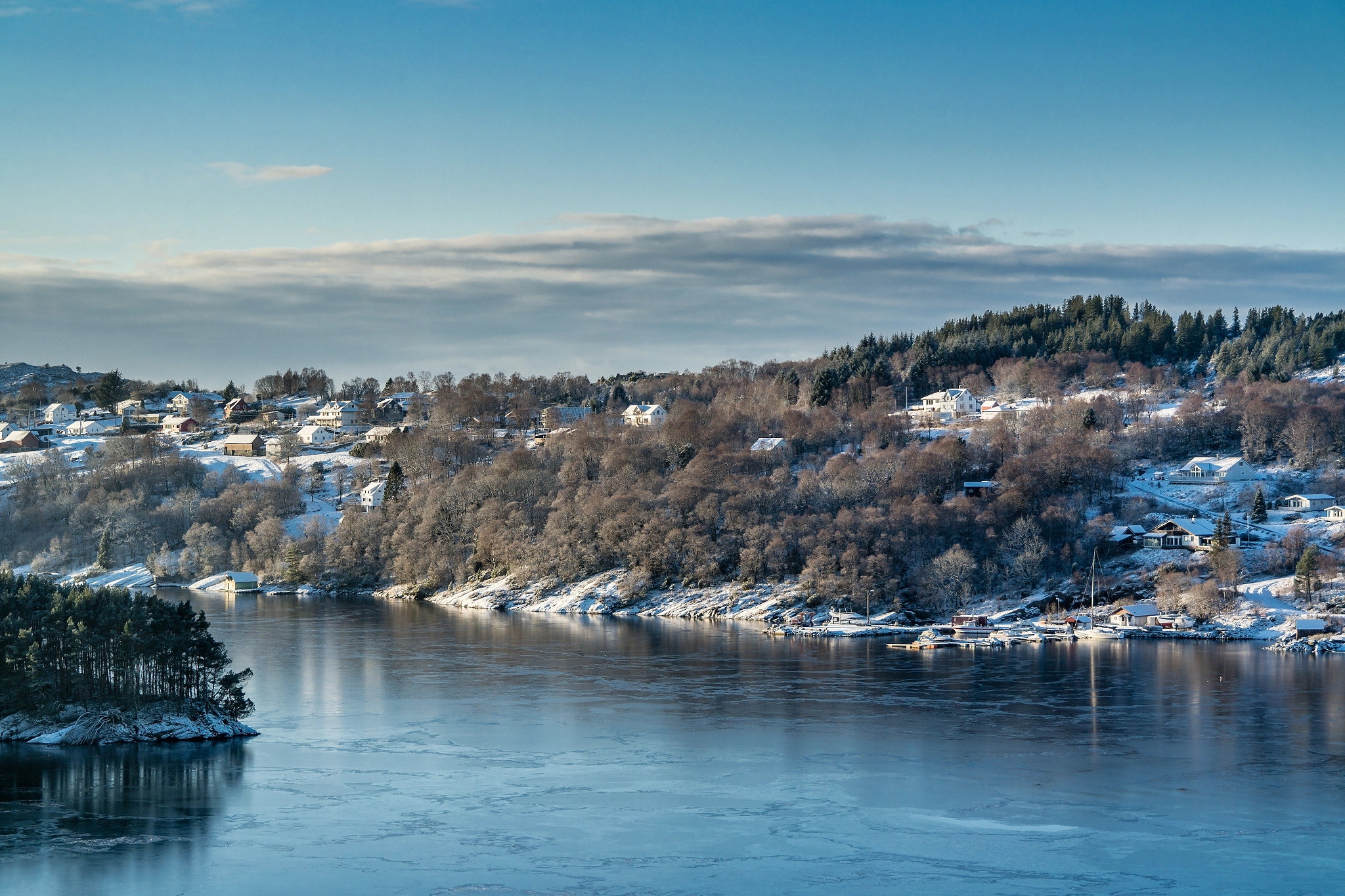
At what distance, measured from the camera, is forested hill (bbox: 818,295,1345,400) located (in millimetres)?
114188

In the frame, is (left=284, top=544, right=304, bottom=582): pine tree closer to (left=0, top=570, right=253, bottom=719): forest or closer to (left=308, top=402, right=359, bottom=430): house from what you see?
(left=0, top=570, right=253, bottom=719): forest

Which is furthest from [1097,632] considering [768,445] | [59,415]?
[59,415]

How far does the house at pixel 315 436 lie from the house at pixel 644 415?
29.5 meters

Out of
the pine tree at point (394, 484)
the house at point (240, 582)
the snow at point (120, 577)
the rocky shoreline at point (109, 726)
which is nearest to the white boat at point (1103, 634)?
the rocky shoreline at point (109, 726)

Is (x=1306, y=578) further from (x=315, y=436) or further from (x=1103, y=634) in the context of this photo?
(x=315, y=436)

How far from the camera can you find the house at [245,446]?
11200cm

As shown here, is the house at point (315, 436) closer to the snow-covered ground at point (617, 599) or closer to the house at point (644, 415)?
the house at point (644, 415)

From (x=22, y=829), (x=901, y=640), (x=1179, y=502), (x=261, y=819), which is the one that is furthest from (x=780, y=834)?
(x=1179, y=502)

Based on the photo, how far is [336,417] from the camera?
128m

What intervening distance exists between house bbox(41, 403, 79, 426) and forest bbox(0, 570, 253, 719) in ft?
385

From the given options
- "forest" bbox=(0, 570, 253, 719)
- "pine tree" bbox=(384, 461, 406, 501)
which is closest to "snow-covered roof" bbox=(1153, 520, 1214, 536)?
"forest" bbox=(0, 570, 253, 719)

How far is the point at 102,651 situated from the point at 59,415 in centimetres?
12331

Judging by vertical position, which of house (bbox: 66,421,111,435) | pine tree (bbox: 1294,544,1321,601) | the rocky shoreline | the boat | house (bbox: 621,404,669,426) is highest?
house (bbox: 621,404,669,426)

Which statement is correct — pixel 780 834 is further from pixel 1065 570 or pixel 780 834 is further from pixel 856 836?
pixel 1065 570
